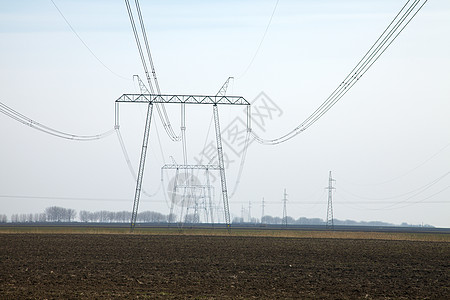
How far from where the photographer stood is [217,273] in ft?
102

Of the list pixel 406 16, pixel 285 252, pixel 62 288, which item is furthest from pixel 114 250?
pixel 406 16

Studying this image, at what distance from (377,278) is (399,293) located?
16.3ft

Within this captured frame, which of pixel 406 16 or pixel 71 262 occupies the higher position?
pixel 406 16

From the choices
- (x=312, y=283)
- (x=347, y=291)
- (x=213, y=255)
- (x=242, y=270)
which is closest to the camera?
(x=347, y=291)

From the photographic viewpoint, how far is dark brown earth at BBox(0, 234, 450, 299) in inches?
972

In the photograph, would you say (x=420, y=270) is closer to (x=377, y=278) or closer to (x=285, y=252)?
(x=377, y=278)

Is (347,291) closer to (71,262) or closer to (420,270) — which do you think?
(420,270)

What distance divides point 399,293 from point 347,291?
2155 mm

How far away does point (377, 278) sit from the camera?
99.5 feet

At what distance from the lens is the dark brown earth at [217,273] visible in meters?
24.7

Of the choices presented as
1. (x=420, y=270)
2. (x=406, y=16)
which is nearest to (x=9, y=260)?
(x=420, y=270)

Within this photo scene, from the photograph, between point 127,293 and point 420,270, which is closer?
point 127,293

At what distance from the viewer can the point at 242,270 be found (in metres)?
32.7

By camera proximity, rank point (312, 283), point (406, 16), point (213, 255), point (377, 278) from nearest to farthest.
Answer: point (406, 16) < point (312, 283) < point (377, 278) < point (213, 255)
